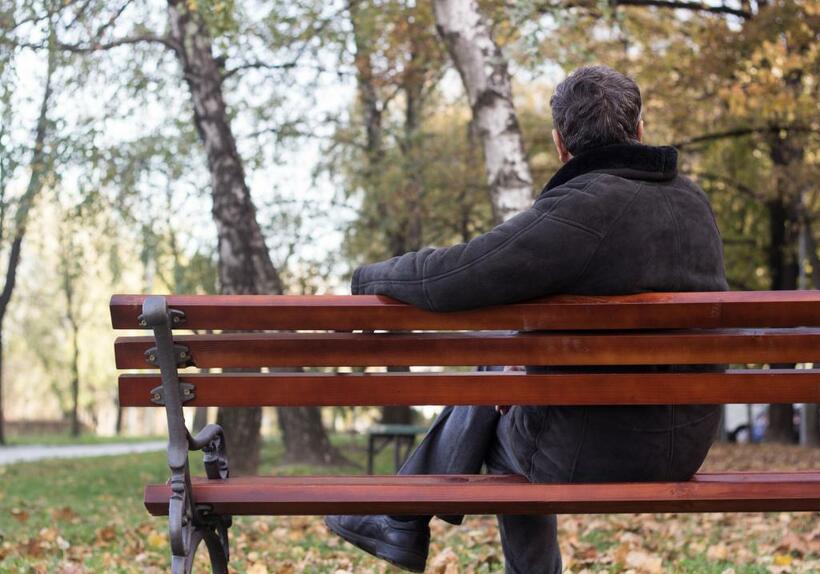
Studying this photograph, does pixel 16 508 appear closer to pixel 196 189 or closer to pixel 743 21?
pixel 196 189

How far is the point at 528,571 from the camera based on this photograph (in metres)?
3.85

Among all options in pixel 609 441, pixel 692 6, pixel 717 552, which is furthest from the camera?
pixel 692 6

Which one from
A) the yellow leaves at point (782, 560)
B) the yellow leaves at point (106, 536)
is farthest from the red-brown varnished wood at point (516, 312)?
the yellow leaves at point (106, 536)

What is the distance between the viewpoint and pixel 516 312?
3111 mm

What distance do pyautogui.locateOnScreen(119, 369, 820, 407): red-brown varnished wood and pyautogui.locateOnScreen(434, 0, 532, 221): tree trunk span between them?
477cm

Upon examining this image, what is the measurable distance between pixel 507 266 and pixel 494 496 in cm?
63

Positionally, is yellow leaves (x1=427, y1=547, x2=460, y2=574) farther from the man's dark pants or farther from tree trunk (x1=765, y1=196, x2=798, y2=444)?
tree trunk (x1=765, y1=196, x2=798, y2=444)

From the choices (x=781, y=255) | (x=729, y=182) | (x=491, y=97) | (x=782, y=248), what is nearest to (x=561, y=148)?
(x=491, y=97)

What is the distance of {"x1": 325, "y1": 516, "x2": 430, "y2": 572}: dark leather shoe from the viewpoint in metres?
3.62

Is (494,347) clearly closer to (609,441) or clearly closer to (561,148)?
(609,441)

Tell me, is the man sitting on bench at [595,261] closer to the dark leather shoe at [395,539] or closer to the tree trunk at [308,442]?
the dark leather shoe at [395,539]

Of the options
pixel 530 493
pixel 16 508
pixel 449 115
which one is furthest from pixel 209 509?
pixel 449 115

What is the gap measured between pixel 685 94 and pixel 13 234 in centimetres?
1009

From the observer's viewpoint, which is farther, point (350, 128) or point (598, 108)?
point (350, 128)
